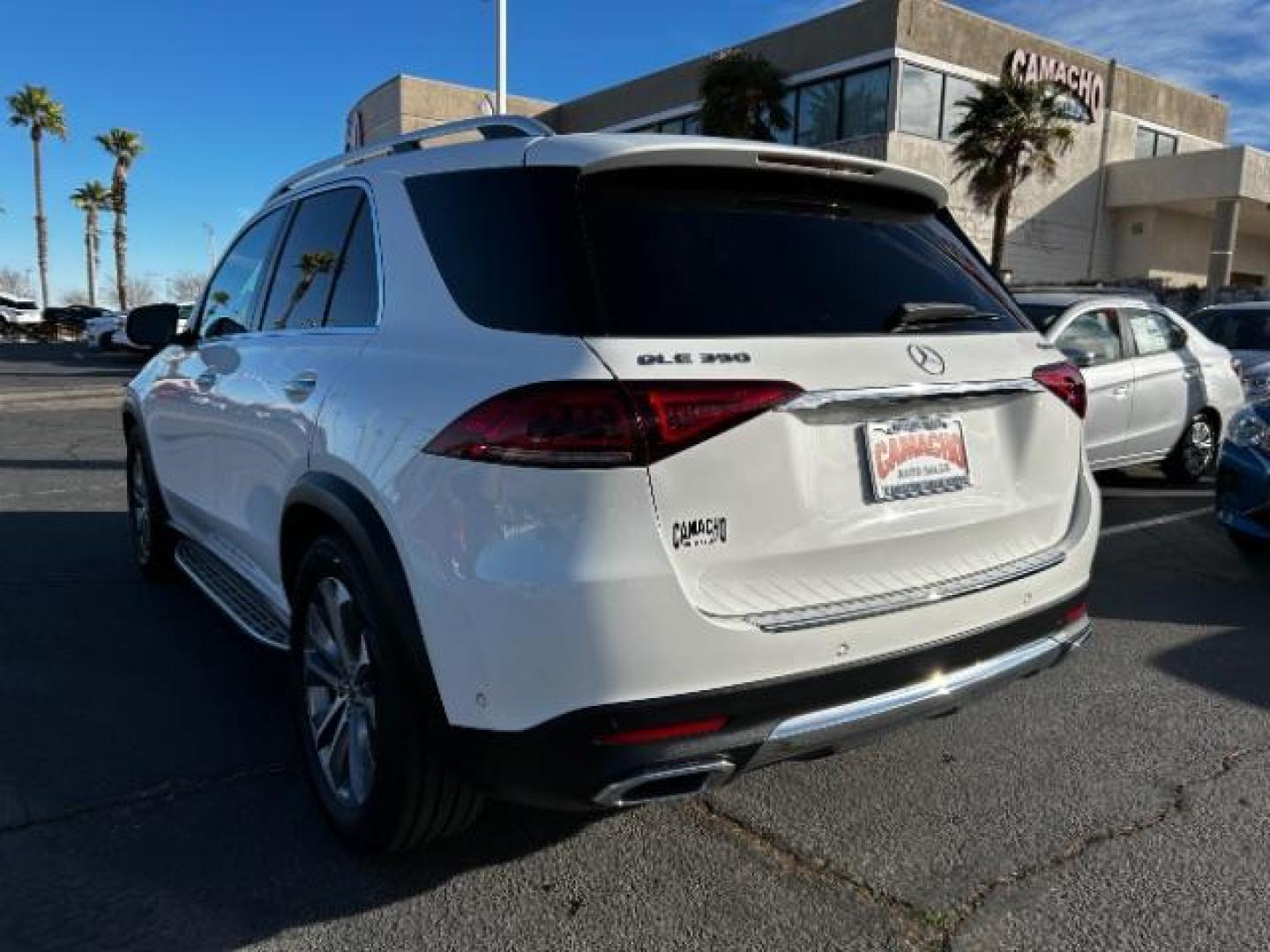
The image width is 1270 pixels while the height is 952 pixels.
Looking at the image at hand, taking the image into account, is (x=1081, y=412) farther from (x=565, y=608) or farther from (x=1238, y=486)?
(x=1238, y=486)

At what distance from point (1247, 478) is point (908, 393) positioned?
4.16m

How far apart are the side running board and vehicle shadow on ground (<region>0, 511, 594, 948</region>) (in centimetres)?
35

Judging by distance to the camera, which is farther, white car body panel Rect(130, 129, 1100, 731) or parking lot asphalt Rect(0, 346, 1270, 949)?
parking lot asphalt Rect(0, 346, 1270, 949)

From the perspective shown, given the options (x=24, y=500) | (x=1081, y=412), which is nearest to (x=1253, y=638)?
(x=1081, y=412)

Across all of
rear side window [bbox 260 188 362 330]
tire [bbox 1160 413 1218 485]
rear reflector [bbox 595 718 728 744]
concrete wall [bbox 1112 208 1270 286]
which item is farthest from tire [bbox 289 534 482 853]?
concrete wall [bbox 1112 208 1270 286]

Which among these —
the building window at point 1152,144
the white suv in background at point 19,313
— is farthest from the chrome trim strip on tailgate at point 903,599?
the white suv in background at point 19,313

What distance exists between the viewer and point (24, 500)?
740 centimetres

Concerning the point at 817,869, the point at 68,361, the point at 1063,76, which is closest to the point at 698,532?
the point at 817,869

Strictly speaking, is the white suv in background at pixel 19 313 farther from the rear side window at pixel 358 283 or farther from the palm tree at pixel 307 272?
the rear side window at pixel 358 283

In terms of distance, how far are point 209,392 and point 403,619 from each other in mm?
2075

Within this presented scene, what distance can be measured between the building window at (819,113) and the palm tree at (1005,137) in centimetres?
338

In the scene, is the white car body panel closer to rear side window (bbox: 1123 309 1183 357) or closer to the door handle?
the door handle

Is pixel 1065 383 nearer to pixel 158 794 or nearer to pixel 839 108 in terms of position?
pixel 158 794

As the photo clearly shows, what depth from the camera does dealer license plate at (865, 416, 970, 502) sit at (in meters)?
2.34
